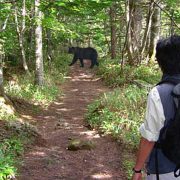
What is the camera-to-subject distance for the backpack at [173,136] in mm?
2398

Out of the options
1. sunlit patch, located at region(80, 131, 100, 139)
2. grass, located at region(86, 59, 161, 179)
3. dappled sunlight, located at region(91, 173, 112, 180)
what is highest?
grass, located at region(86, 59, 161, 179)

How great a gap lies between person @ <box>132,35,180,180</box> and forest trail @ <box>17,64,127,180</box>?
9.75 feet

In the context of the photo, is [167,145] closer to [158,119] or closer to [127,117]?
[158,119]

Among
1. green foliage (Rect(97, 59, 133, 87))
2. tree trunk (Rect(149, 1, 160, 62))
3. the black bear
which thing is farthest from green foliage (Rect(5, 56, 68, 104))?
tree trunk (Rect(149, 1, 160, 62))

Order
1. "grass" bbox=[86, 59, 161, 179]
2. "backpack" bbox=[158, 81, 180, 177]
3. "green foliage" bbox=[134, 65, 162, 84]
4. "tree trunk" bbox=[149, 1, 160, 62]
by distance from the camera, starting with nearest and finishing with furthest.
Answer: "backpack" bbox=[158, 81, 180, 177] → "grass" bbox=[86, 59, 161, 179] → "green foliage" bbox=[134, 65, 162, 84] → "tree trunk" bbox=[149, 1, 160, 62]

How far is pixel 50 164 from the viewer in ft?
19.4

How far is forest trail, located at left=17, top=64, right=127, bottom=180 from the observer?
219 inches

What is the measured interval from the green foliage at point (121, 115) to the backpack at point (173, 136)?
434cm

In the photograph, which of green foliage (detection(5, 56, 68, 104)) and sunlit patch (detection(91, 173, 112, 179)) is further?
green foliage (detection(5, 56, 68, 104))

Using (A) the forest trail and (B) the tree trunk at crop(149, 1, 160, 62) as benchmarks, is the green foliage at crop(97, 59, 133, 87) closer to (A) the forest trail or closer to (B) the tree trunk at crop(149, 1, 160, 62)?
(B) the tree trunk at crop(149, 1, 160, 62)

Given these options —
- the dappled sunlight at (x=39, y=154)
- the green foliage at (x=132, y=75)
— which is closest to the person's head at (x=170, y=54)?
the dappled sunlight at (x=39, y=154)

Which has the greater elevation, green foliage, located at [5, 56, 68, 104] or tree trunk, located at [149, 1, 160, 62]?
tree trunk, located at [149, 1, 160, 62]

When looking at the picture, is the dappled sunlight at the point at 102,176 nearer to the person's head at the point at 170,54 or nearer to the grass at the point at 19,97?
the grass at the point at 19,97

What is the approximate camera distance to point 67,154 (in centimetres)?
652
